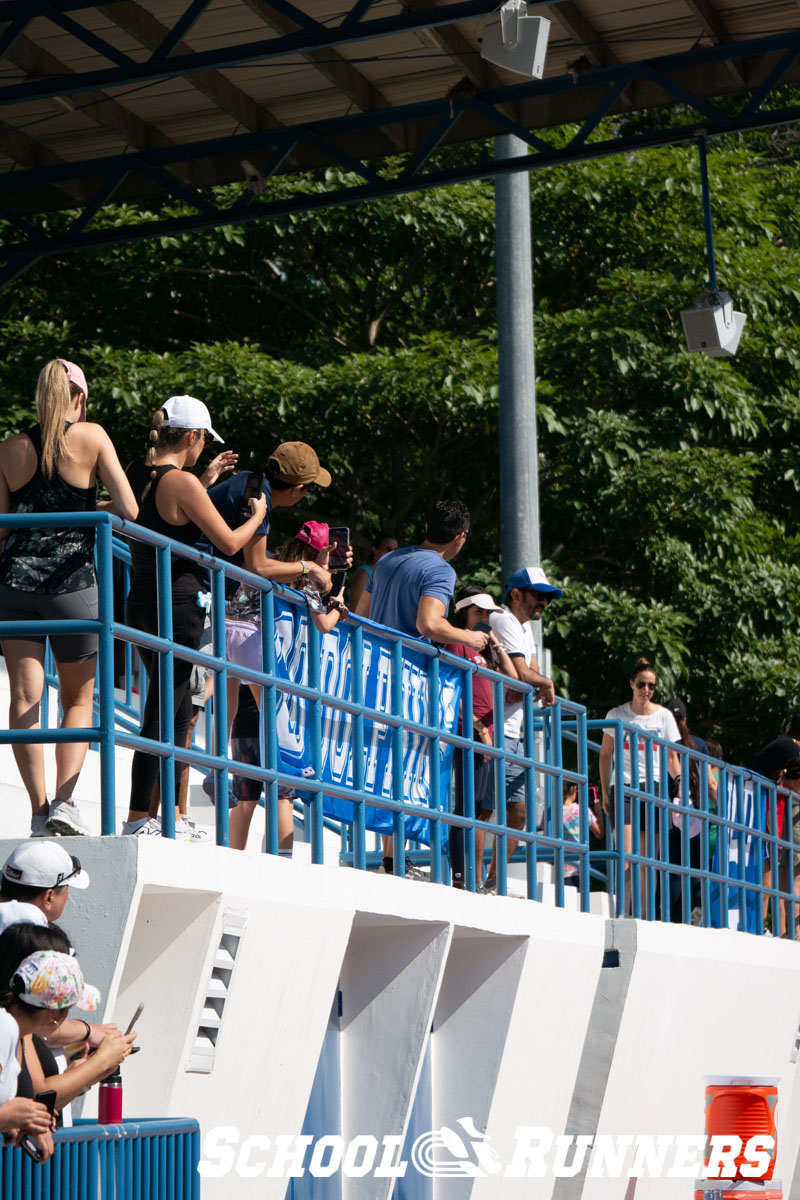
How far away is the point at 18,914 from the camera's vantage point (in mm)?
5215

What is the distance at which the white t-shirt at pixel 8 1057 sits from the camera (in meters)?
4.85

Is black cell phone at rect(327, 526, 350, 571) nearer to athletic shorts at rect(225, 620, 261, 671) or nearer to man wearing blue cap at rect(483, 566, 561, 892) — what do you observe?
athletic shorts at rect(225, 620, 261, 671)

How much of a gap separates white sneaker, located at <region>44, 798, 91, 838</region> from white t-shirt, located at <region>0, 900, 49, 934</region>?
868mm

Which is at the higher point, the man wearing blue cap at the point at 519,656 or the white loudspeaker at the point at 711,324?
the white loudspeaker at the point at 711,324

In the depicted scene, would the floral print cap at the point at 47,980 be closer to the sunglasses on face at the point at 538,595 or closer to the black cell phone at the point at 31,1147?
the black cell phone at the point at 31,1147

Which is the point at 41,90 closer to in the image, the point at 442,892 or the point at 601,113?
the point at 601,113

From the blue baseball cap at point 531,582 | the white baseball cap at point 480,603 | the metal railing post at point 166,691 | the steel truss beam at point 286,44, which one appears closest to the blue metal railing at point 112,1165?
the metal railing post at point 166,691

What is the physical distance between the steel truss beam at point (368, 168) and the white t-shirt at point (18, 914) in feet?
24.8

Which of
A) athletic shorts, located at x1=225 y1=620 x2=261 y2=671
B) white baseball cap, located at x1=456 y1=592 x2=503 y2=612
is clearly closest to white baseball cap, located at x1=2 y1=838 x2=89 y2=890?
athletic shorts, located at x1=225 y1=620 x2=261 y2=671

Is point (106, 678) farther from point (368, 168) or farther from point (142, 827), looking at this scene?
point (368, 168)

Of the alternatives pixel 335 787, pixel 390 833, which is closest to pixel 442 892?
pixel 390 833

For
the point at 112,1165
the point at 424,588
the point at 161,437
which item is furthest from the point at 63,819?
the point at 424,588

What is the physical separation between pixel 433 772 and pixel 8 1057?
13.9 feet

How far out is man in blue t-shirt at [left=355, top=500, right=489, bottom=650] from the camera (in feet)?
29.7
